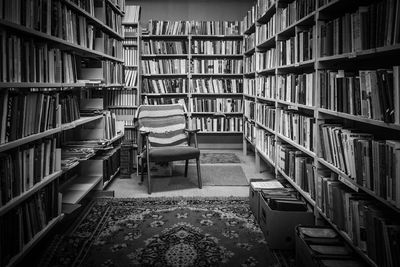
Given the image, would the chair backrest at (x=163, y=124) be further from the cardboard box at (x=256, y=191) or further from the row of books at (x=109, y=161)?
the cardboard box at (x=256, y=191)

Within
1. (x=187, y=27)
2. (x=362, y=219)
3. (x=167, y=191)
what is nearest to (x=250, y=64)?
(x=187, y=27)

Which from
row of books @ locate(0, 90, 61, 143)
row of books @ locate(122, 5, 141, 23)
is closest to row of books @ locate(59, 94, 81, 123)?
row of books @ locate(0, 90, 61, 143)

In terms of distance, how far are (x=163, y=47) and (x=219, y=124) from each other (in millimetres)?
1646

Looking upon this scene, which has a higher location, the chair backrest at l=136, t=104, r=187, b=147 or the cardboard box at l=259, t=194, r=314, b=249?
the chair backrest at l=136, t=104, r=187, b=147

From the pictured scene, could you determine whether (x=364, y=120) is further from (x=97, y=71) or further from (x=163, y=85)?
(x=163, y=85)

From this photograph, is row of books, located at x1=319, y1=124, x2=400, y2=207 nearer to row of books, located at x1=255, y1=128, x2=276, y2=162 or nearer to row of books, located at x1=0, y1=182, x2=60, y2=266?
row of books, located at x1=255, y1=128, x2=276, y2=162

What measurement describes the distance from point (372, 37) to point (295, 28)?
57.5 inches

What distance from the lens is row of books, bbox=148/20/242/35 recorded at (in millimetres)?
6164

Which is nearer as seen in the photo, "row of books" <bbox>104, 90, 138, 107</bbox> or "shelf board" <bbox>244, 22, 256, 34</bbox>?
"row of books" <bbox>104, 90, 138, 107</bbox>

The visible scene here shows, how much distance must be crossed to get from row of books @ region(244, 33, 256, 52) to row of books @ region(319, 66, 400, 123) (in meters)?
2.91

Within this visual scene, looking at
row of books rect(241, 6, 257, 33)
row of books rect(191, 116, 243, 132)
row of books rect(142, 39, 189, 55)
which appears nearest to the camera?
row of books rect(241, 6, 257, 33)

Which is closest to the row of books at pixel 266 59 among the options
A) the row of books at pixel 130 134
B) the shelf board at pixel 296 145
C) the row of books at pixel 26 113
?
the shelf board at pixel 296 145

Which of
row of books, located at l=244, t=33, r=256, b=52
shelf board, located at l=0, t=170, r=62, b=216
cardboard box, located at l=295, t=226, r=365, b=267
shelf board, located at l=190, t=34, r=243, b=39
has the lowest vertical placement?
cardboard box, located at l=295, t=226, r=365, b=267

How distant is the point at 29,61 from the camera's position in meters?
2.14
